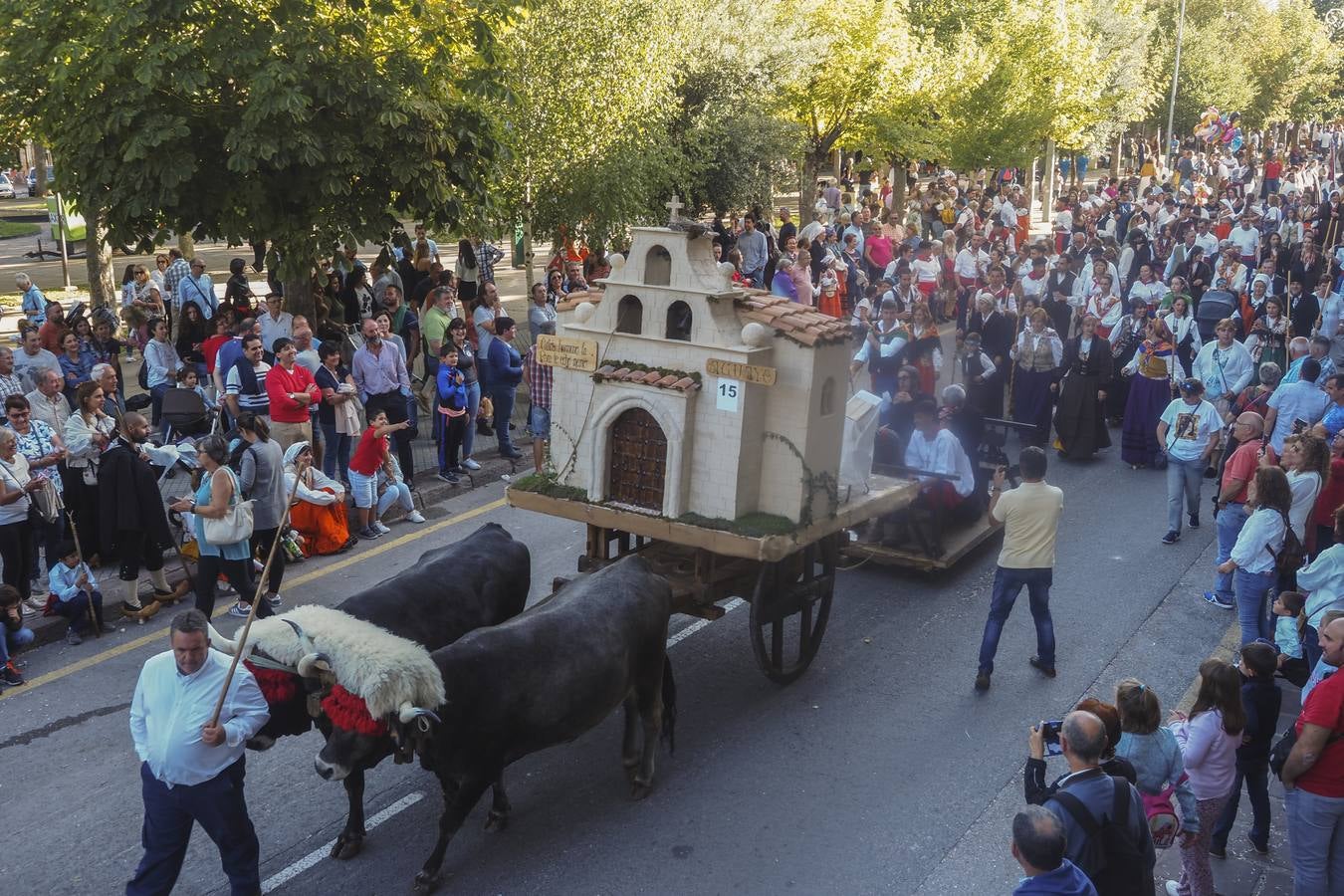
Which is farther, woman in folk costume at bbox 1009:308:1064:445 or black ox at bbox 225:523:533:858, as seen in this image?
woman in folk costume at bbox 1009:308:1064:445

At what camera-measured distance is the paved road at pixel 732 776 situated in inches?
281

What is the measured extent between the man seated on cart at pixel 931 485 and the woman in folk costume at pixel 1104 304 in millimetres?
6490

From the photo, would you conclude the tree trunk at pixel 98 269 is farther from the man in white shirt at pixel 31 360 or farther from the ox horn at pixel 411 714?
the ox horn at pixel 411 714

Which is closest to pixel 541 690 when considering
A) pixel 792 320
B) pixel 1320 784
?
pixel 792 320

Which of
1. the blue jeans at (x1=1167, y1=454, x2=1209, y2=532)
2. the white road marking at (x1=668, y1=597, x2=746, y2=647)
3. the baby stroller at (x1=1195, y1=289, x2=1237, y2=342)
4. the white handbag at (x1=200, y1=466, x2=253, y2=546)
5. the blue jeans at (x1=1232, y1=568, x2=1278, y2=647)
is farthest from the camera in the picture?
the baby stroller at (x1=1195, y1=289, x2=1237, y2=342)

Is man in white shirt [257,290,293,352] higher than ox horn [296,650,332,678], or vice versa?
man in white shirt [257,290,293,352]

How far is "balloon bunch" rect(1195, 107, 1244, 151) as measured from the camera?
45.6m

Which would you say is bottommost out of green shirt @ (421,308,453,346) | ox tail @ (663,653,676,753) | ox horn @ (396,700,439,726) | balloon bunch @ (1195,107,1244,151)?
ox tail @ (663,653,676,753)

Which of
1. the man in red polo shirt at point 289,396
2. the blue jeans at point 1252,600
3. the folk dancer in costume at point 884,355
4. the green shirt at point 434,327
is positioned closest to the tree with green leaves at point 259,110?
the green shirt at point 434,327

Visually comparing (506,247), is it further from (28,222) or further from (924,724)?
(924,724)

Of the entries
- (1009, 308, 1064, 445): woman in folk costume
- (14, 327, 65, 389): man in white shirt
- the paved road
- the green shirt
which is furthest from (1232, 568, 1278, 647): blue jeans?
(14, 327, 65, 389): man in white shirt

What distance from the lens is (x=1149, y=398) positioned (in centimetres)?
1507

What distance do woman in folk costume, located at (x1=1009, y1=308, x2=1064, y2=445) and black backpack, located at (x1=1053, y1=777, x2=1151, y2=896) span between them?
429 inches

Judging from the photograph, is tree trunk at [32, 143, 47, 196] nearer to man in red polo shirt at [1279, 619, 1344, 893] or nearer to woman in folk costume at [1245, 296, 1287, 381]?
woman in folk costume at [1245, 296, 1287, 381]
